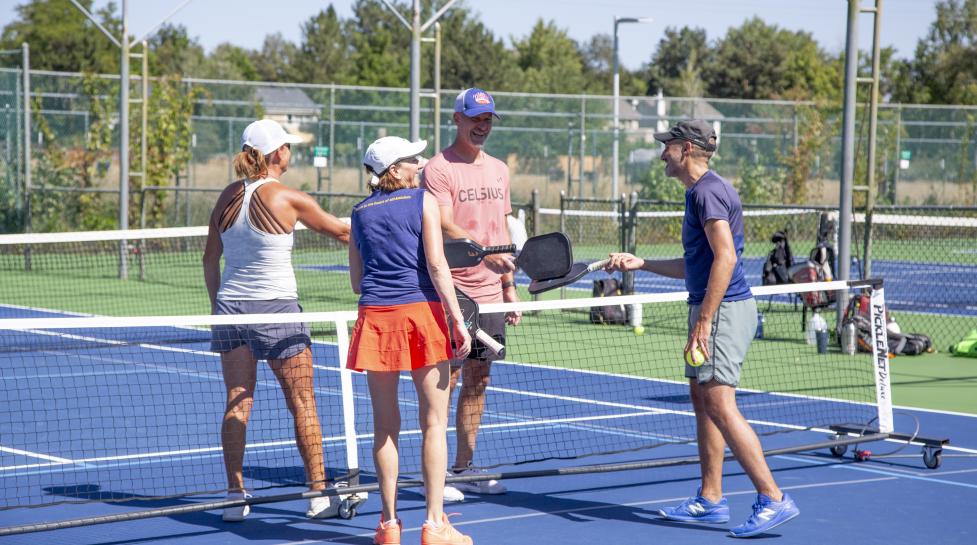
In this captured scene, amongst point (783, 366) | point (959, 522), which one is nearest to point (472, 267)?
point (959, 522)

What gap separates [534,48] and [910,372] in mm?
59976

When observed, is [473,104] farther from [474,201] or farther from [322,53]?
[322,53]

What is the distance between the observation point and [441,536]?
6.22m

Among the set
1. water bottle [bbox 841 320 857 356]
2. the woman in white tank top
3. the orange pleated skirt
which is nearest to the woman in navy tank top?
the orange pleated skirt

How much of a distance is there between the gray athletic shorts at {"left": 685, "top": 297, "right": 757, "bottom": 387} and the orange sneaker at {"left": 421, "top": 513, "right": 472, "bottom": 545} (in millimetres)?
1402

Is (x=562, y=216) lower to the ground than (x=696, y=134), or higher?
lower

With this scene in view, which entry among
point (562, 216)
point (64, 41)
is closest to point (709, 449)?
point (562, 216)

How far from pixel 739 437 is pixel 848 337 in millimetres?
7761

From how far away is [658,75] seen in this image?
87.9 meters

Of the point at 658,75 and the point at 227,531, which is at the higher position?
the point at 658,75

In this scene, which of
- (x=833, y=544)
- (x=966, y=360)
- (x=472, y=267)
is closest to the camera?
(x=833, y=544)

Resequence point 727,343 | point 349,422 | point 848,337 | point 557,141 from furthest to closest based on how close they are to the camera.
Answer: point 557,141, point 848,337, point 349,422, point 727,343

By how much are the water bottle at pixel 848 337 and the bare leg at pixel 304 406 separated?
26.9ft

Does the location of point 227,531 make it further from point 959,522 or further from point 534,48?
point 534,48
